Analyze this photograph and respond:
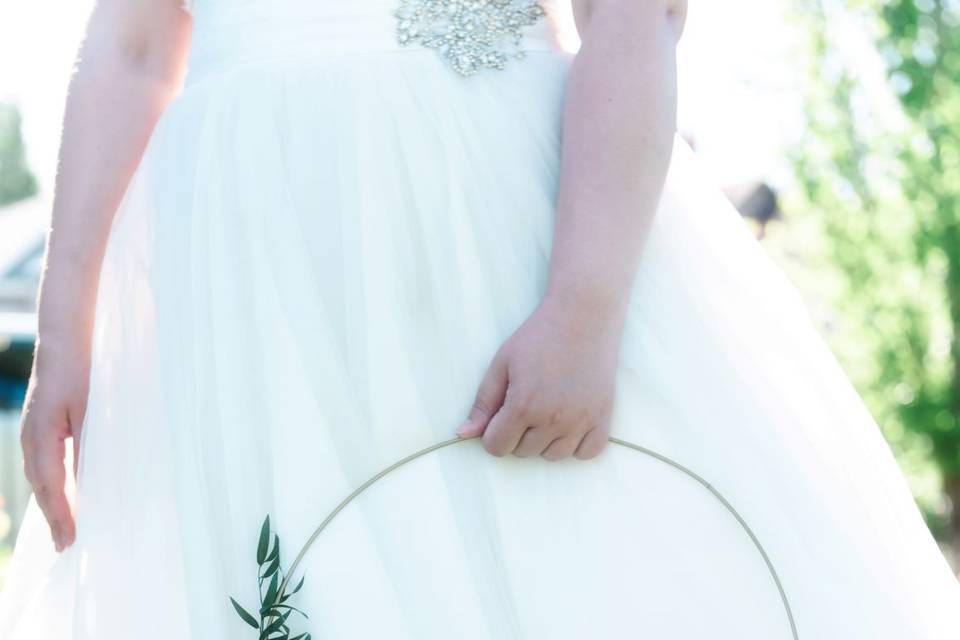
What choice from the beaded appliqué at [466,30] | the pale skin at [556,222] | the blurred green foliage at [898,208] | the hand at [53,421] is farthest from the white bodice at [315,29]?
the blurred green foliage at [898,208]

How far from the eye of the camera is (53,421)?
139cm

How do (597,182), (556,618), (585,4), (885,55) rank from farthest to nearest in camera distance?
(885,55) → (585,4) → (597,182) → (556,618)

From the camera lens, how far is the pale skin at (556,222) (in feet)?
3.90

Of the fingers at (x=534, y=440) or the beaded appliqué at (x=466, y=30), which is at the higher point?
the beaded appliqué at (x=466, y=30)

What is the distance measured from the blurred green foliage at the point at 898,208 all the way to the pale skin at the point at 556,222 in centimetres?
479

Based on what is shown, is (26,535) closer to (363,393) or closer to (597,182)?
(363,393)

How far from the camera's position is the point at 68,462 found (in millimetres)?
1511

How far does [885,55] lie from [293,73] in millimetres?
5060

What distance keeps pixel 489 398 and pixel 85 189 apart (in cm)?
60

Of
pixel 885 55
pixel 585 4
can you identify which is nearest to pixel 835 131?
pixel 885 55

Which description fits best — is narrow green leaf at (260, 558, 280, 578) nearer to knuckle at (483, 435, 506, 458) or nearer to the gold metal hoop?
the gold metal hoop

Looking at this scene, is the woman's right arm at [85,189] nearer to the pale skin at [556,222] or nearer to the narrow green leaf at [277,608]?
the pale skin at [556,222]

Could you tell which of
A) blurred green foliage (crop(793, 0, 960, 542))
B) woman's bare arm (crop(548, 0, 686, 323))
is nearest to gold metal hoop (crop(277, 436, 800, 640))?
woman's bare arm (crop(548, 0, 686, 323))

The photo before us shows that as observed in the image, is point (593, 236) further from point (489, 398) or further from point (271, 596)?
point (271, 596)
